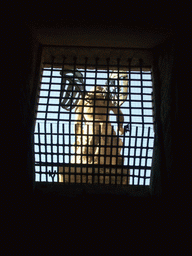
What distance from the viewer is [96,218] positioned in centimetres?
592
